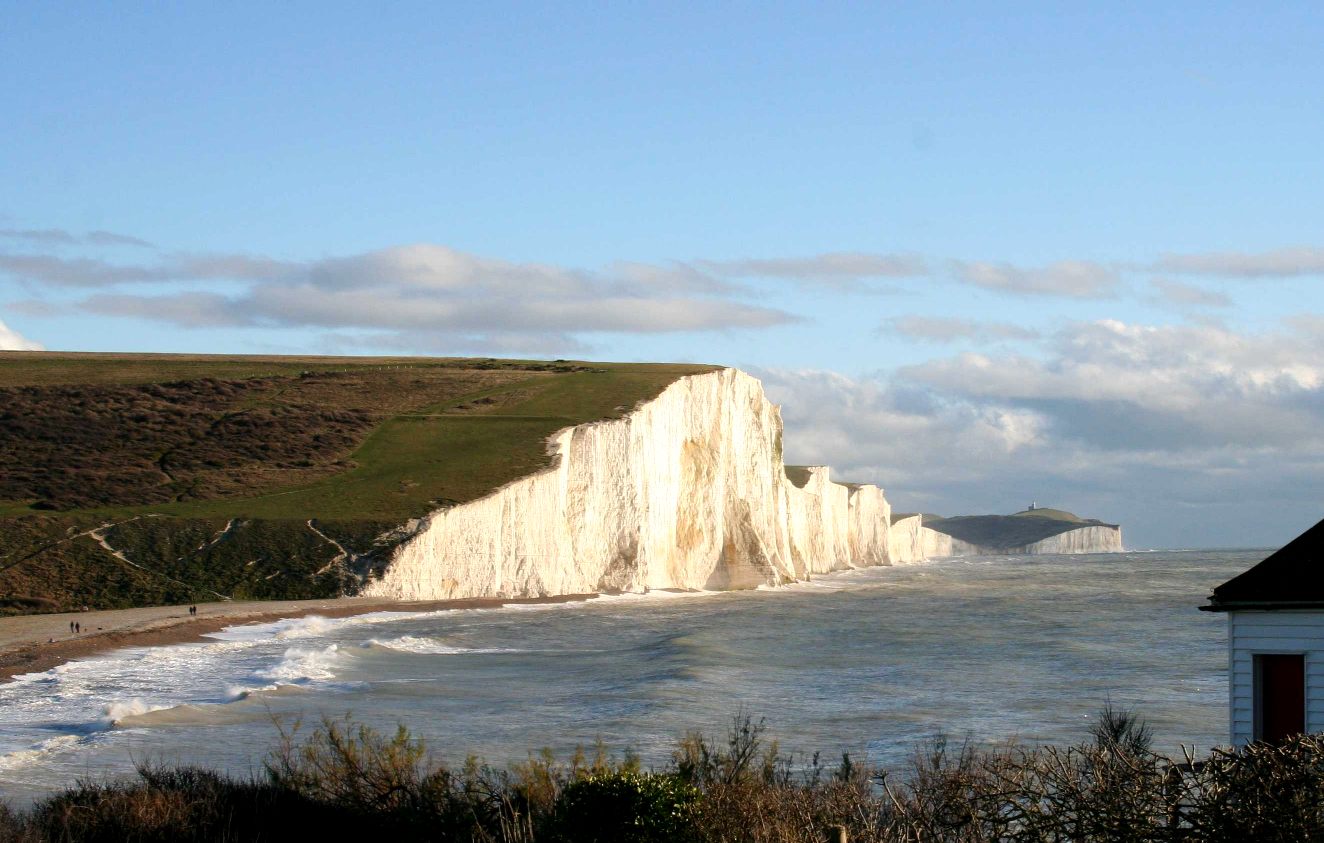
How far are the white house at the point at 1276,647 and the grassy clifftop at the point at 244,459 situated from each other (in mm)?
39929

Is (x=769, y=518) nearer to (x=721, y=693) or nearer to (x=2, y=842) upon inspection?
(x=721, y=693)

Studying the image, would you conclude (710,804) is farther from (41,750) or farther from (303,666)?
(303,666)

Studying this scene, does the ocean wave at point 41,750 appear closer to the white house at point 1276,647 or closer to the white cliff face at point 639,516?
the white house at point 1276,647

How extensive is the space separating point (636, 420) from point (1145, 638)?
32.2m

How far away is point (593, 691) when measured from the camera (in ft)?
90.2

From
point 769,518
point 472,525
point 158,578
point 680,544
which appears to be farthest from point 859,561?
point 158,578

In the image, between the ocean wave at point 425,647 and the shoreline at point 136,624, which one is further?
the ocean wave at point 425,647

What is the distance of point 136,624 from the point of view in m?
38.6

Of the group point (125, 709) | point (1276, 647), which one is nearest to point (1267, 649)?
point (1276, 647)

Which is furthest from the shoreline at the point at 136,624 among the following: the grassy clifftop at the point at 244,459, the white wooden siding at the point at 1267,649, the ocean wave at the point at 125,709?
the white wooden siding at the point at 1267,649

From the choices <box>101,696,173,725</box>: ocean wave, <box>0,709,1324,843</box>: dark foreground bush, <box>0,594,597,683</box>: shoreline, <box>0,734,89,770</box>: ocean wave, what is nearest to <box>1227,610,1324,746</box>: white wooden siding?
<box>0,709,1324,843</box>: dark foreground bush

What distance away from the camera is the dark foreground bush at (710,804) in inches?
340

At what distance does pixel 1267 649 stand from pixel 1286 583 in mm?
586

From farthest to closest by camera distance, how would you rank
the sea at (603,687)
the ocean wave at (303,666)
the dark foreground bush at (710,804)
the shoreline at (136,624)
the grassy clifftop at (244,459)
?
the grassy clifftop at (244,459), the shoreline at (136,624), the ocean wave at (303,666), the sea at (603,687), the dark foreground bush at (710,804)
